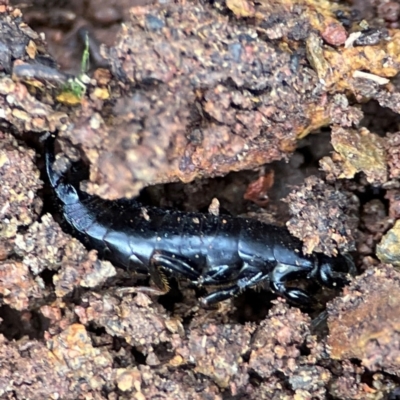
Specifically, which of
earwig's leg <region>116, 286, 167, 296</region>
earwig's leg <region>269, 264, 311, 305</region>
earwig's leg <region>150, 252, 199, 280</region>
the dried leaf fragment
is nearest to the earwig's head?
earwig's leg <region>269, 264, 311, 305</region>

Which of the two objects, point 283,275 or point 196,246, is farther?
point 283,275

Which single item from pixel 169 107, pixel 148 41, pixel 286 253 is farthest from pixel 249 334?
pixel 148 41

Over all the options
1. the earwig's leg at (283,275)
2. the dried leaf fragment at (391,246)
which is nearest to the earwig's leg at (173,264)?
the earwig's leg at (283,275)

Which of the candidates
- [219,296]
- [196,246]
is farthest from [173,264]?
[219,296]

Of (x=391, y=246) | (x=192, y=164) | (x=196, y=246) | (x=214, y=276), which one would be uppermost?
(x=192, y=164)

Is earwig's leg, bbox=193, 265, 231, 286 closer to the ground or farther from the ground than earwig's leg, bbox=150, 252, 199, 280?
closer to the ground

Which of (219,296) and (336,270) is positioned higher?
(336,270)

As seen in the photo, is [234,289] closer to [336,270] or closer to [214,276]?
[214,276]

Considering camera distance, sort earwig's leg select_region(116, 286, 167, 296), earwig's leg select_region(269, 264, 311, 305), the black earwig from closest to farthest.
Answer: earwig's leg select_region(116, 286, 167, 296) < the black earwig < earwig's leg select_region(269, 264, 311, 305)

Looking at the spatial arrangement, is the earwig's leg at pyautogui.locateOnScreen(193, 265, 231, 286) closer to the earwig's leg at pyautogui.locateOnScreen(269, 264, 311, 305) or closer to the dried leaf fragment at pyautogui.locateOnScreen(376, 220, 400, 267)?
the earwig's leg at pyautogui.locateOnScreen(269, 264, 311, 305)
